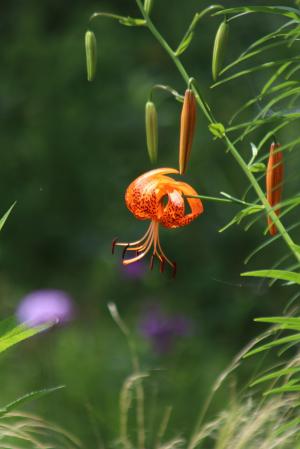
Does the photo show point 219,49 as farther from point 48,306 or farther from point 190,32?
point 48,306

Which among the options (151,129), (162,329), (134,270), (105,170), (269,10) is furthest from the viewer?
(105,170)

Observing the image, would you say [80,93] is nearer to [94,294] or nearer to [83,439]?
[94,294]

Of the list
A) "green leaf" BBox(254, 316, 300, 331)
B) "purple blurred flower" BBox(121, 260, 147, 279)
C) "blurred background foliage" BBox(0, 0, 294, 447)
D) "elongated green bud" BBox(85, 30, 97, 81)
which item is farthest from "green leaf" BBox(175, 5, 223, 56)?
"purple blurred flower" BBox(121, 260, 147, 279)

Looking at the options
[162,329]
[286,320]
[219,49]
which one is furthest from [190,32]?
[162,329]

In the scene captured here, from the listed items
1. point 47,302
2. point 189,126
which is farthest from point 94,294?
point 189,126

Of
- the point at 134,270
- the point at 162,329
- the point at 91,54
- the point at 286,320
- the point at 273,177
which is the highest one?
the point at 91,54
